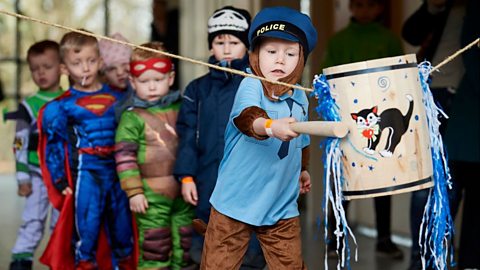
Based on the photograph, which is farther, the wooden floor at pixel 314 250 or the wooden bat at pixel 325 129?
the wooden floor at pixel 314 250

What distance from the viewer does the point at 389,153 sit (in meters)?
3.32

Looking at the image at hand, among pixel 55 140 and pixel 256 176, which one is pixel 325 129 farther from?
pixel 55 140

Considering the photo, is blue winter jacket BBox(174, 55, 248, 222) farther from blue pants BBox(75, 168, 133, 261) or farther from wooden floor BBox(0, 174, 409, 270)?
wooden floor BBox(0, 174, 409, 270)

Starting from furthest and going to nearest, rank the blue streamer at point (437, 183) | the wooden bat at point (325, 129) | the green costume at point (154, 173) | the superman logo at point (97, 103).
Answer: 1. the superman logo at point (97, 103)
2. the green costume at point (154, 173)
3. the blue streamer at point (437, 183)
4. the wooden bat at point (325, 129)

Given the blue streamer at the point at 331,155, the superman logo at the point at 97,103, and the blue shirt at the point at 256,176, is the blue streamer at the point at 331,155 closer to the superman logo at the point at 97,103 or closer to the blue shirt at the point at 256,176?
the blue shirt at the point at 256,176

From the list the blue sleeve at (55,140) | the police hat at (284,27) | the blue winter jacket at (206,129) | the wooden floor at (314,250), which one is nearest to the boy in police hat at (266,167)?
the police hat at (284,27)

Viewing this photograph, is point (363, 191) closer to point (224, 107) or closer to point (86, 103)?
point (224, 107)

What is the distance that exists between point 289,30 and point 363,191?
64cm

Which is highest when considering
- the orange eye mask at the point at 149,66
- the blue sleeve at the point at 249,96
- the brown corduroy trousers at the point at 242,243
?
the orange eye mask at the point at 149,66

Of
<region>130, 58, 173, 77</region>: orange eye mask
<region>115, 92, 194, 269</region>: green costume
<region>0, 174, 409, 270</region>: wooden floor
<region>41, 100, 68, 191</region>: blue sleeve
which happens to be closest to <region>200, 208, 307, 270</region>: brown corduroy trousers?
<region>115, 92, 194, 269</region>: green costume

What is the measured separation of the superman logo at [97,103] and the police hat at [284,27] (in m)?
1.53

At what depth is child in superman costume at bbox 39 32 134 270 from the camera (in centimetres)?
503

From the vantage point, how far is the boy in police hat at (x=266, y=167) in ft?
11.8

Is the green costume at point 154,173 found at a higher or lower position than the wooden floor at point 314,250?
higher
